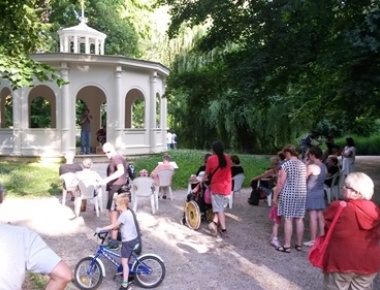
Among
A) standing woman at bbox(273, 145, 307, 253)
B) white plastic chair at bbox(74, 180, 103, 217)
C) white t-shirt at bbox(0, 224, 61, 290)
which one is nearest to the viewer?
white t-shirt at bbox(0, 224, 61, 290)

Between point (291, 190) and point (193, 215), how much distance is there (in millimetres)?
2033

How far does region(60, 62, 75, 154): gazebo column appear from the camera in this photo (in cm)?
1727

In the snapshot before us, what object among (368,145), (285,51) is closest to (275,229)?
(285,51)

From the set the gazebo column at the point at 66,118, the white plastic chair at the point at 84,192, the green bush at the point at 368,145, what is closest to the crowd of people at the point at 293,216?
the white plastic chair at the point at 84,192

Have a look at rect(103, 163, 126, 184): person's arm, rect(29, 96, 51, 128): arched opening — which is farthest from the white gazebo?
rect(103, 163, 126, 184): person's arm

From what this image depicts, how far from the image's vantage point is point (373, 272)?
3.62 meters

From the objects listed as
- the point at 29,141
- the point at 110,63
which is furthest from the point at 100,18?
the point at 29,141

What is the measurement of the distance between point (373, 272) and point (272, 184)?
6.23 meters

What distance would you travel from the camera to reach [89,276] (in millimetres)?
5262

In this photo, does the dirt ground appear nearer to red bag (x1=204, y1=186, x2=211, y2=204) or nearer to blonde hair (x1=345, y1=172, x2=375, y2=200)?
red bag (x1=204, y1=186, x2=211, y2=204)

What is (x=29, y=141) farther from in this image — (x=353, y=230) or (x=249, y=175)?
(x=353, y=230)

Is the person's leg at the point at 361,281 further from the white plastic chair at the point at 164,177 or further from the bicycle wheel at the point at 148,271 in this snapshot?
the white plastic chair at the point at 164,177

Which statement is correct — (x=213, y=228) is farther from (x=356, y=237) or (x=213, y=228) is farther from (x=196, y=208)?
(x=356, y=237)

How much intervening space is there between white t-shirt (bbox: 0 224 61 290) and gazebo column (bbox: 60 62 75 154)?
1556cm
